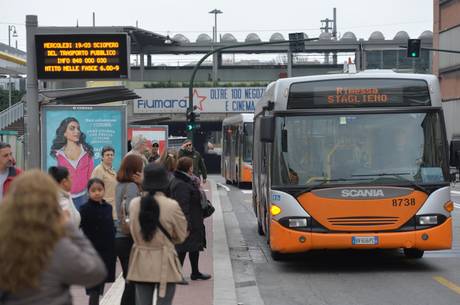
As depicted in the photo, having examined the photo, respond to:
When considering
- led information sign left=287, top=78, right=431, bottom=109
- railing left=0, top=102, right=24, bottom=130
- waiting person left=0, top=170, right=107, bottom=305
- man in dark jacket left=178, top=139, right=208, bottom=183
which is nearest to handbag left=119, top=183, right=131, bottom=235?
waiting person left=0, top=170, right=107, bottom=305

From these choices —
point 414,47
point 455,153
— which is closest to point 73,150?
point 455,153

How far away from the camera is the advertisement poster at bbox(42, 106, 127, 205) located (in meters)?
13.8

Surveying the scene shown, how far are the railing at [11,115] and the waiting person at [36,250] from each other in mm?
35313

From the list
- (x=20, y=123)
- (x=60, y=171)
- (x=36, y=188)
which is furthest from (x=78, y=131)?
(x=20, y=123)

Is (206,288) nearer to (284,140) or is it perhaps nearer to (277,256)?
(284,140)

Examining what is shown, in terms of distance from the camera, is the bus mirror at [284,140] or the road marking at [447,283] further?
the bus mirror at [284,140]

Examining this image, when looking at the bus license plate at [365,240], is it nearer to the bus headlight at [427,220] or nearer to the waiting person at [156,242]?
the bus headlight at [427,220]

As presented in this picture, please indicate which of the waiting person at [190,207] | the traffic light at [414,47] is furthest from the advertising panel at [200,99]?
the waiting person at [190,207]

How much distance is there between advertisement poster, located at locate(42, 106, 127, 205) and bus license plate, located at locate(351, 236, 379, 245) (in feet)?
15.1

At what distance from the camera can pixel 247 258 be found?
1386 cm

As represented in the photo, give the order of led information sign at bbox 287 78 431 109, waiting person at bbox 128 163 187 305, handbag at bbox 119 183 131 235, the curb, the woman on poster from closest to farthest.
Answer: waiting person at bbox 128 163 187 305 → handbag at bbox 119 183 131 235 → the curb → led information sign at bbox 287 78 431 109 → the woman on poster

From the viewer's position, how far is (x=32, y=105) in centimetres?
1427

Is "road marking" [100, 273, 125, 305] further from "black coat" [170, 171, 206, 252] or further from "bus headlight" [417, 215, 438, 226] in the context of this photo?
"bus headlight" [417, 215, 438, 226]

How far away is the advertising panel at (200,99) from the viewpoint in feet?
187
